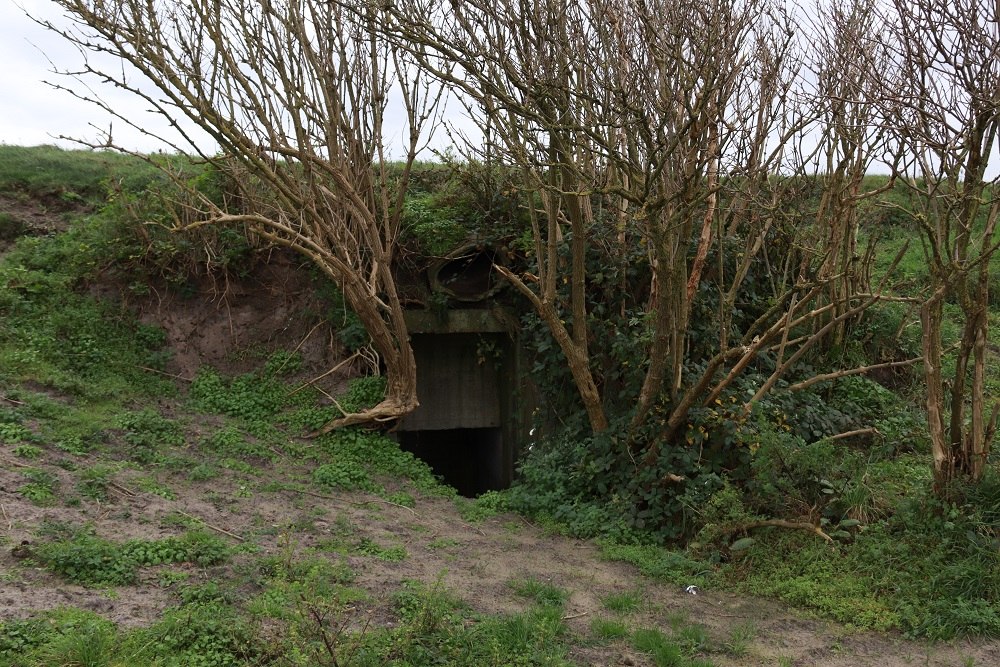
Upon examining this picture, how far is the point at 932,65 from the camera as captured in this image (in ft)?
17.1

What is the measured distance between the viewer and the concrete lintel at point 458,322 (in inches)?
398

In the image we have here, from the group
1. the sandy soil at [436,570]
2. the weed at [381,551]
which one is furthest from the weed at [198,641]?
the weed at [381,551]

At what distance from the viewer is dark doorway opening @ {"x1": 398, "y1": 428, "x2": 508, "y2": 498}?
12273mm

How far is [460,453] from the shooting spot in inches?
531

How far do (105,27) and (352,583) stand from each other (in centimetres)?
541

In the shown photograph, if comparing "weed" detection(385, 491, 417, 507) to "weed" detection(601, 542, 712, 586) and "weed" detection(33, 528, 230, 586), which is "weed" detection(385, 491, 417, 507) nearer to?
"weed" detection(601, 542, 712, 586)

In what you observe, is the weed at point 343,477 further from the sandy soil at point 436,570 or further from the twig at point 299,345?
the twig at point 299,345

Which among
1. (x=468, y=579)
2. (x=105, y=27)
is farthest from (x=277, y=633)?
(x=105, y=27)

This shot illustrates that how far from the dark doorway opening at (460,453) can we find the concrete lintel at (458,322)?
2165 mm

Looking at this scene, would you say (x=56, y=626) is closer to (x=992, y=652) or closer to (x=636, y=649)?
(x=636, y=649)

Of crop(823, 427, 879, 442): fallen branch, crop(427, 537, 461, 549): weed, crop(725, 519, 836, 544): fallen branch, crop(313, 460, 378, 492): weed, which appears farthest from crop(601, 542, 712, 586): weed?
crop(313, 460, 378, 492): weed

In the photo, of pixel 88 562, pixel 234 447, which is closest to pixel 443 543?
pixel 88 562

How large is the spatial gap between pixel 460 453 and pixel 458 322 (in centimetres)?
393

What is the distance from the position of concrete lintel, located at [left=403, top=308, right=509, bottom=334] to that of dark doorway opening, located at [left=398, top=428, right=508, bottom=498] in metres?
2.16
